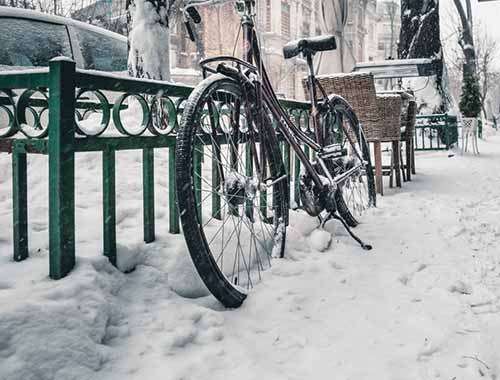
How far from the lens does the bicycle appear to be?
2029 millimetres

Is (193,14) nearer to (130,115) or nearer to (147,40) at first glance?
(130,115)

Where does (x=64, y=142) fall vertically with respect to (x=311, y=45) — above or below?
below

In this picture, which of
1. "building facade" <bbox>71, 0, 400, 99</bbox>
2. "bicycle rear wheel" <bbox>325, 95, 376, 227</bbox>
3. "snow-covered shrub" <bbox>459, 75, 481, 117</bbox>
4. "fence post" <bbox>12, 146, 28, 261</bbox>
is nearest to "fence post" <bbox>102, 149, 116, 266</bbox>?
"fence post" <bbox>12, 146, 28, 261</bbox>

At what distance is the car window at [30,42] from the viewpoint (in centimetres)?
462

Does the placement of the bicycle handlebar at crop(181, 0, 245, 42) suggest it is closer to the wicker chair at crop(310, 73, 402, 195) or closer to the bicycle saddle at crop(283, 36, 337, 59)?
the bicycle saddle at crop(283, 36, 337, 59)

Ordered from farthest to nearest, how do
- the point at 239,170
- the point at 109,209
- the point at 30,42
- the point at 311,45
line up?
the point at 30,42 < the point at 311,45 < the point at 239,170 < the point at 109,209

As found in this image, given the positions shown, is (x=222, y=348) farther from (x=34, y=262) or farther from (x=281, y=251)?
(x=281, y=251)

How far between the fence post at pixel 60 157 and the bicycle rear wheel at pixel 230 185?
44 cm

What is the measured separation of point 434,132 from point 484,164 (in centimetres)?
387

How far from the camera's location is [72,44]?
532 cm

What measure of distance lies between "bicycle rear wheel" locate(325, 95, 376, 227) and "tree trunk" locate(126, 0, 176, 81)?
183cm

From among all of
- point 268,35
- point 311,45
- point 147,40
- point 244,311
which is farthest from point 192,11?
point 268,35

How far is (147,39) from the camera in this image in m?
4.66

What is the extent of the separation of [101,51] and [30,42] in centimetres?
98
